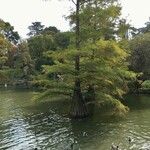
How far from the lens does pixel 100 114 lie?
36.5 m

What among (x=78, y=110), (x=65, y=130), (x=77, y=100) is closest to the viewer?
(x=65, y=130)

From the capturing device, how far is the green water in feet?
83.5

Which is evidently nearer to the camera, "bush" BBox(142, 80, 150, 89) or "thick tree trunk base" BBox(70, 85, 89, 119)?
"thick tree trunk base" BBox(70, 85, 89, 119)

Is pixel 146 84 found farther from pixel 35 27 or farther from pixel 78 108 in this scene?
pixel 35 27

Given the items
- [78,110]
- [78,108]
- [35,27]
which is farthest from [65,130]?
[35,27]

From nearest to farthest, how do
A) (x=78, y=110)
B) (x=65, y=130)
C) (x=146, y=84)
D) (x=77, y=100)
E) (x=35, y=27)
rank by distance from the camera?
(x=65, y=130)
(x=78, y=110)
(x=77, y=100)
(x=146, y=84)
(x=35, y=27)

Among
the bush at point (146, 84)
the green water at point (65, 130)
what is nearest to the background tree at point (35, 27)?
the bush at point (146, 84)

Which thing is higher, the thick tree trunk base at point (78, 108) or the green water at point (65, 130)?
the thick tree trunk base at point (78, 108)

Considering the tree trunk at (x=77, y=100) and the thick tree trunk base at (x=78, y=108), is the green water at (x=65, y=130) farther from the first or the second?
the tree trunk at (x=77, y=100)

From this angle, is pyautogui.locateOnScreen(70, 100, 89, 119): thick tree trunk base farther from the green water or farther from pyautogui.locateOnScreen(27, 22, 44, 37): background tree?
pyautogui.locateOnScreen(27, 22, 44, 37): background tree

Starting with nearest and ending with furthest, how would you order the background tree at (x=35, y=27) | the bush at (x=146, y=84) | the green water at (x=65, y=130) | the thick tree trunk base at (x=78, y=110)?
the green water at (x=65, y=130)
the thick tree trunk base at (x=78, y=110)
the bush at (x=146, y=84)
the background tree at (x=35, y=27)

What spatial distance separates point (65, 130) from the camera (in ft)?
97.8

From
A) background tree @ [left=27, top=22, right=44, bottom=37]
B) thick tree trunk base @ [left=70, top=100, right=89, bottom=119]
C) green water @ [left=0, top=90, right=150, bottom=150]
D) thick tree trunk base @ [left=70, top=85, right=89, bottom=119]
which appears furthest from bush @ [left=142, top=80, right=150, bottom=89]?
background tree @ [left=27, top=22, right=44, bottom=37]

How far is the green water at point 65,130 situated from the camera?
25.5 meters
